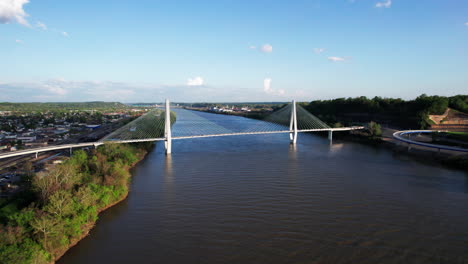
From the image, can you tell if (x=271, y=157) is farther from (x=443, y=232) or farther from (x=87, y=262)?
(x=87, y=262)

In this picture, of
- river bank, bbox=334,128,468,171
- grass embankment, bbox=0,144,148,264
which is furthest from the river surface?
river bank, bbox=334,128,468,171

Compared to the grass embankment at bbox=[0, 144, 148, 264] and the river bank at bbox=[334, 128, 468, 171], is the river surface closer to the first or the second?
the grass embankment at bbox=[0, 144, 148, 264]

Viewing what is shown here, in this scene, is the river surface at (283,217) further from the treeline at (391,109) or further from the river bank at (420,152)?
the treeline at (391,109)

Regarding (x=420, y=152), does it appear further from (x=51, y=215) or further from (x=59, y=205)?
(x=51, y=215)

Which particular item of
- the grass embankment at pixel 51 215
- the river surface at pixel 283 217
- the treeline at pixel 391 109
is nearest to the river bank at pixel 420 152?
the river surface at pixel 283 217

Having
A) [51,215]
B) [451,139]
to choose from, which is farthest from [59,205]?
[451,139]

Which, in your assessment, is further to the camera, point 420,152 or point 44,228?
point 420,152

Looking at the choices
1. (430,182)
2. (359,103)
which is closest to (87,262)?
(430,182)
